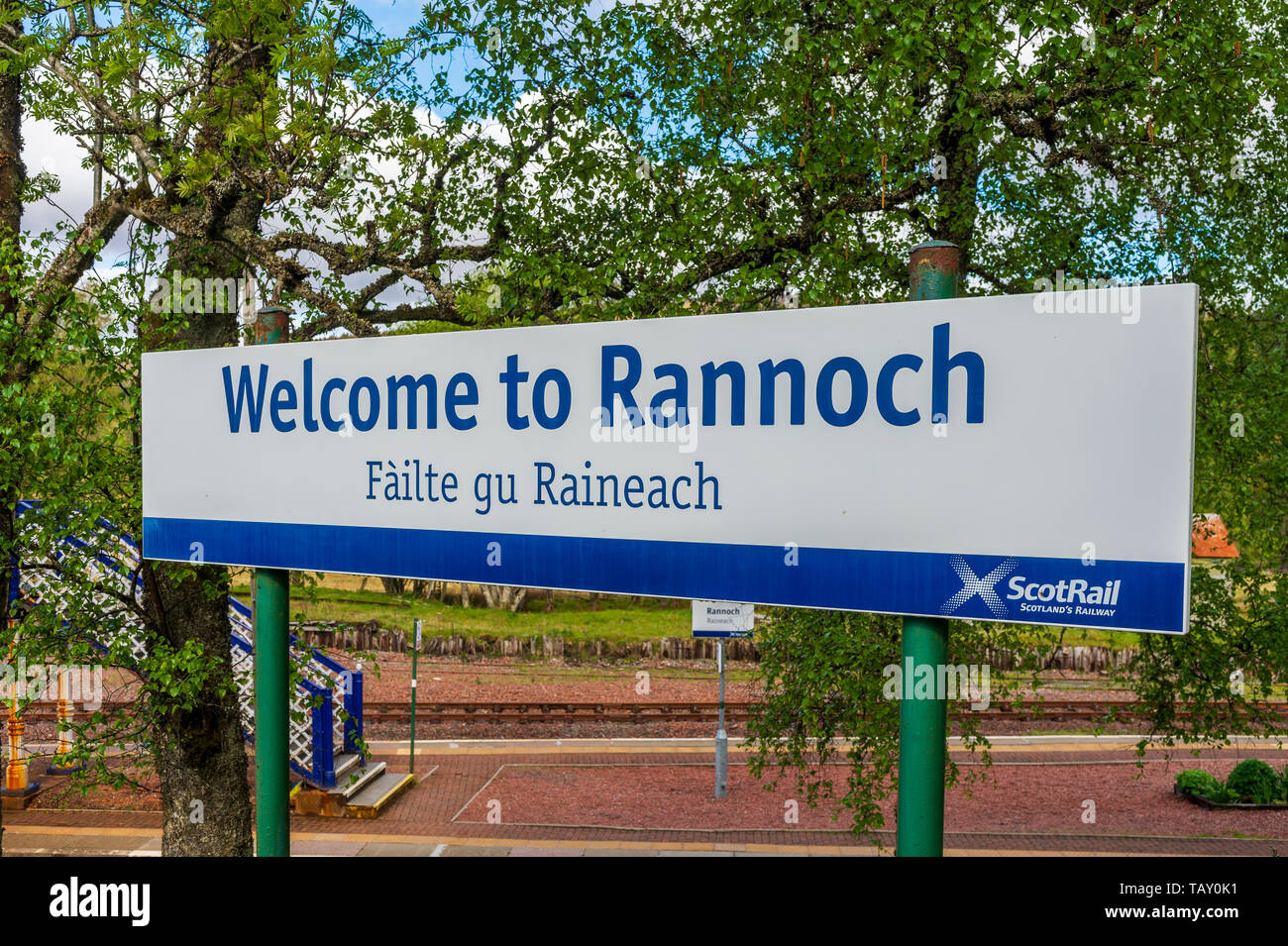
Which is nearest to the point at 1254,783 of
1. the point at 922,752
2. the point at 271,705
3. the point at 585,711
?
the point at 585,711

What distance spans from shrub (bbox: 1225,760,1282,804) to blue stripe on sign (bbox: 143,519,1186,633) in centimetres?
1816

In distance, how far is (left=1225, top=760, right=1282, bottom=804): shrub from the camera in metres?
16.8

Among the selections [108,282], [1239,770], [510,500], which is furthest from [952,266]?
[1239,770]

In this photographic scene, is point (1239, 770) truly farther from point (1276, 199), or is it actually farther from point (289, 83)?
point (289, 83)

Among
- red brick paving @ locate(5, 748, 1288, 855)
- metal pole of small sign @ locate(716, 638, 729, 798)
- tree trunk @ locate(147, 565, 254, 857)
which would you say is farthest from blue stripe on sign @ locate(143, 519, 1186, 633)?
metal pole of small sign @ locate(716, 638, 729, 798)

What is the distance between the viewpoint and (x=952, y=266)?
2.67m

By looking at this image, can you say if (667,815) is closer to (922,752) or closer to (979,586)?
(922,752)

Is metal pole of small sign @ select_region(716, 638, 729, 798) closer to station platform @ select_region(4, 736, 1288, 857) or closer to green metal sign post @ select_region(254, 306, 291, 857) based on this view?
station platform @ select_region(4, 736, 1288, 857)

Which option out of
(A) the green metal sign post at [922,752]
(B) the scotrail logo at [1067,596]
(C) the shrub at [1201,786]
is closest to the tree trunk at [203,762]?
(A) the green metal sign post at [922,752]

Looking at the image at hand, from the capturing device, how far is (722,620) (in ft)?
53.1

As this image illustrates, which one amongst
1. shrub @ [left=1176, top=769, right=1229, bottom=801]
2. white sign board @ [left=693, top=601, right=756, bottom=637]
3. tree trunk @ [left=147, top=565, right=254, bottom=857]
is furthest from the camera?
shrub @ [left=1176, top=769, right=1229, bottom=801]

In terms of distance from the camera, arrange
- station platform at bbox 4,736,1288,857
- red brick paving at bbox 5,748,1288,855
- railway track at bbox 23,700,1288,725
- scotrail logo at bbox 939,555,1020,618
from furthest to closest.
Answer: railway track at bbox 23,700,1288,725 → red brick paving at bbox 5,748,1288,855 → station platform at bbox 4,736,1288,857 → scotrail logo at bbox 939,555,1020,618

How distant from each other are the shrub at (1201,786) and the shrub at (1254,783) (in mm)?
201

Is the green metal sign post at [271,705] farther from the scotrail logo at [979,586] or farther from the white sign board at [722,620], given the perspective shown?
the white sign board at [722,620]
